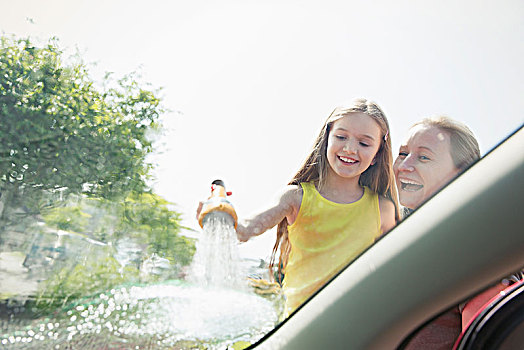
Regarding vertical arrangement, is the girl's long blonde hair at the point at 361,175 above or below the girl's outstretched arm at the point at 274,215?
above

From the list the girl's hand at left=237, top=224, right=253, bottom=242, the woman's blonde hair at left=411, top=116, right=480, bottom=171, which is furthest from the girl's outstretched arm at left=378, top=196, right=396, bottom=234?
the girl's hand at left=237, top=224, right=253, bottom=242

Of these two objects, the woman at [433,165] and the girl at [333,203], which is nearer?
the woman at [433,165]

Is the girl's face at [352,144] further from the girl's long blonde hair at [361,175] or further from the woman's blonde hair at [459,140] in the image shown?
the woman's blonde hair at [459,140]

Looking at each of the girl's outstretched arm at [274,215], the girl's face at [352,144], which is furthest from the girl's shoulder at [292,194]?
the girl's face at [352,144]

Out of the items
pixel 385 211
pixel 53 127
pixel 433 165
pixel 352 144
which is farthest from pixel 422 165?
pixel 53 127

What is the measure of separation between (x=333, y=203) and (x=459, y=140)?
54 cm

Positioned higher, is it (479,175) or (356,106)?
(356,106)

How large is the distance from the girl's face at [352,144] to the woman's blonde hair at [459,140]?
0.70 feet

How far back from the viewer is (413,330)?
0.77m

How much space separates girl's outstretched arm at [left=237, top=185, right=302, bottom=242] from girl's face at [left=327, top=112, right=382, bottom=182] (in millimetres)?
148

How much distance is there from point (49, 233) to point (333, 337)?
1051 mm

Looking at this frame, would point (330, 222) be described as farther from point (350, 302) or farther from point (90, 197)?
point (90, 197)

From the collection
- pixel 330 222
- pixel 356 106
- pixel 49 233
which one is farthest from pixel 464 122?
pixel 49 233

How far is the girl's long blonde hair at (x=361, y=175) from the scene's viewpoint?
1058 mm
